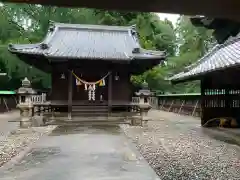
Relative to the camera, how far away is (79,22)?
37250mm

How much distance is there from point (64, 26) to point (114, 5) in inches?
845

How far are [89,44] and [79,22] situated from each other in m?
17.0

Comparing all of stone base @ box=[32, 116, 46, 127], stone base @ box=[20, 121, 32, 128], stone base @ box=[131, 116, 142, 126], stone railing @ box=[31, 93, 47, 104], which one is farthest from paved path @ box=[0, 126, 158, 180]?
stone railing @ box=[31, 93, 47, 104]

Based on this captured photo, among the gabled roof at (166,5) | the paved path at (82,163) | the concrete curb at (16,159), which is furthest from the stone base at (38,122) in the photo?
the gabled roof at (166,5)

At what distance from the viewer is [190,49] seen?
38.1 m

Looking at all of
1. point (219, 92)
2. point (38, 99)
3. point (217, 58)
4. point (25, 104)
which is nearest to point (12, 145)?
point (25, 104)

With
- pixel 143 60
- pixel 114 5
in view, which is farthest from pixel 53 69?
pixel 114 5

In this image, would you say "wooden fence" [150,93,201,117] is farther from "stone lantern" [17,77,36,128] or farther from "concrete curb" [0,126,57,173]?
"concrete curb" [0,126,57,173]

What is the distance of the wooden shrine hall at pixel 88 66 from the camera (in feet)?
59.5

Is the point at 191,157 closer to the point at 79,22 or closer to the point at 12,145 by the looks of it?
the point at 12,145

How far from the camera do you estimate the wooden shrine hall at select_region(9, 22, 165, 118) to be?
18125 millimetres

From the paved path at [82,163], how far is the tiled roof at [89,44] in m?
9.04

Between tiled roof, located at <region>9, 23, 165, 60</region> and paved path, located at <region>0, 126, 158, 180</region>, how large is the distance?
9042 mm

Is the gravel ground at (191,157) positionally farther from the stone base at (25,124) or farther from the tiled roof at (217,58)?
the stone base at (25,124)
